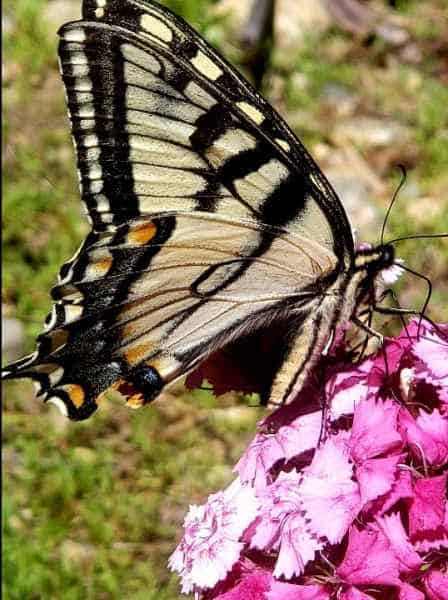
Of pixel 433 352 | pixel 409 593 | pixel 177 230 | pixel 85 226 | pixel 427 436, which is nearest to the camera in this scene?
pixel 409 593

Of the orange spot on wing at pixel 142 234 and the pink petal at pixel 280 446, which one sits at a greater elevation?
the orange spot on wing at pixel 142 234

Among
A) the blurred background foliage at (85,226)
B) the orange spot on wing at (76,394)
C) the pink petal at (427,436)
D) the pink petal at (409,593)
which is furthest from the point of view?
the blurred background foliage at (85,226)

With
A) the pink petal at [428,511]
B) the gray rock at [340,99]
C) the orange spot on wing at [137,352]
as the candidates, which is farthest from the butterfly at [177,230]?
the gray rock at [340,99]

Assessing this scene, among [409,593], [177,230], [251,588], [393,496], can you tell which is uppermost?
[177,230]

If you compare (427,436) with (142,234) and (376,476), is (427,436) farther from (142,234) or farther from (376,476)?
(142,234)

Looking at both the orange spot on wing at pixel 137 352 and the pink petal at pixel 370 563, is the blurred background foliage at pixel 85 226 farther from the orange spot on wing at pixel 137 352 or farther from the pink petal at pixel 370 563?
the pink petal at pixel 370 563

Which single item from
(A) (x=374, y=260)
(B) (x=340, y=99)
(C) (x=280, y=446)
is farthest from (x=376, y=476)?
(B) (x=340, y=99)

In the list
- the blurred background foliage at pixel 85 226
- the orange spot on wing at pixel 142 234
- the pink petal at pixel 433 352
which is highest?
the orange spot on wing at pixel 142 234

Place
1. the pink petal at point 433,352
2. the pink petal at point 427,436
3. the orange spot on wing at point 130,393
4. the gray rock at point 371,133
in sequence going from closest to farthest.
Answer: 1. the pink petal at point 427,436
2. the pink petal at point 433,352
3. the orange spot on wing at point 130,393
4. the gray rock at point 371,133

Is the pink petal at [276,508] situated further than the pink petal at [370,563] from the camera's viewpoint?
Yes
